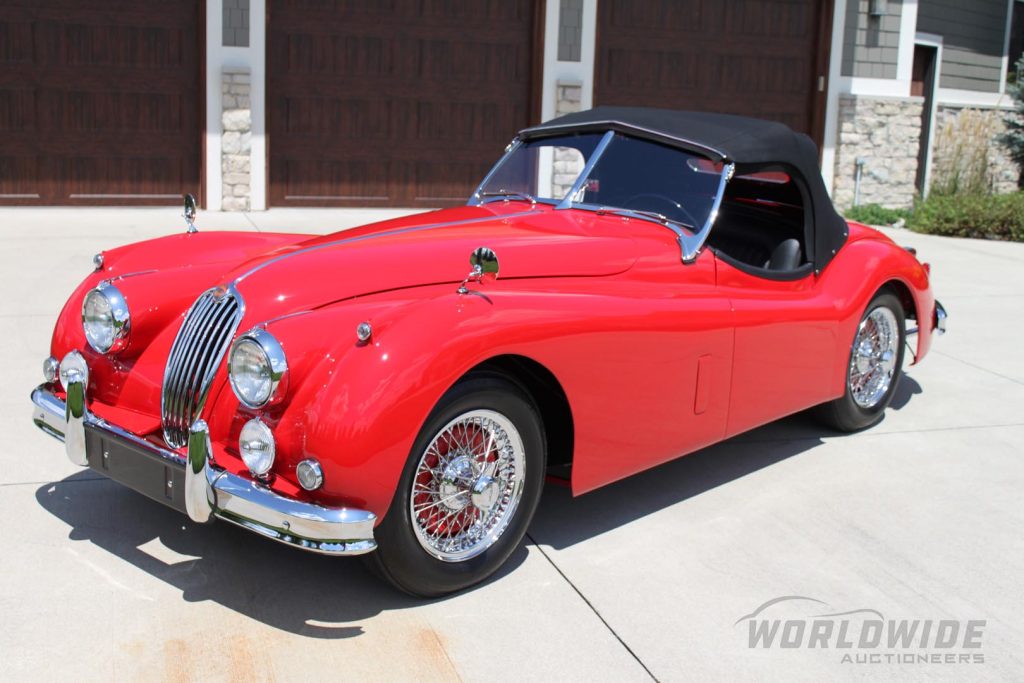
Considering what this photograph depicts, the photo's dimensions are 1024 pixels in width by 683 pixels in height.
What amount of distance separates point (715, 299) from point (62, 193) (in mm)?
9369

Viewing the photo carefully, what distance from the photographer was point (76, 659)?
3.15 meters

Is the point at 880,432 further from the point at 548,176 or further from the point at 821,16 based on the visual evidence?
the point at 821,16

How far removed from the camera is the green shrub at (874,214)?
14203 mm

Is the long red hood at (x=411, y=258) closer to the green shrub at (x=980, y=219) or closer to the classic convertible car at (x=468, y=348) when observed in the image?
the classic convertible car at (x=468, y=348)

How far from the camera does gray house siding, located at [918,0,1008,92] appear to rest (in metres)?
17.0

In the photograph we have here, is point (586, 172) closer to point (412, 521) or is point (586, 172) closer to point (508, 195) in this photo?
point (508, 195)

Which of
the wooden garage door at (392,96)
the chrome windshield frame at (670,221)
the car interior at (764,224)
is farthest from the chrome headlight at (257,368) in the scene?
the wooden garage door at (392,96)

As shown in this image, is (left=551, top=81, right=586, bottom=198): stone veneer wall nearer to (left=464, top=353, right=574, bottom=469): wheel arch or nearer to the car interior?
the car interior

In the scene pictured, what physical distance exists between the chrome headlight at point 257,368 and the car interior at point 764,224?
2657 millimetres

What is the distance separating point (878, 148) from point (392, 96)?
6.84 metres

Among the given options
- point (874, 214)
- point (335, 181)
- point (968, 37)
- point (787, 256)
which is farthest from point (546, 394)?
point (968, 37)

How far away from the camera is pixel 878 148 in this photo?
14.8 m

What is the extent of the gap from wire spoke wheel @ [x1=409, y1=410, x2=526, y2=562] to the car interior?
2.00 m

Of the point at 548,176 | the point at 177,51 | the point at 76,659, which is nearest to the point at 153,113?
the point at 177,51
